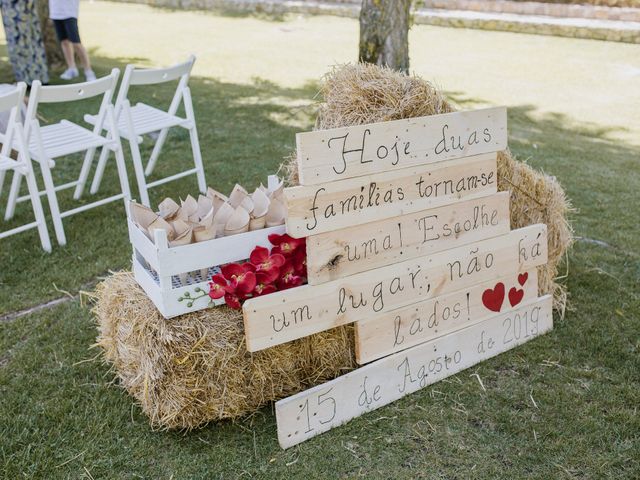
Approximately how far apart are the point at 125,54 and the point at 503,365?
10.3 m

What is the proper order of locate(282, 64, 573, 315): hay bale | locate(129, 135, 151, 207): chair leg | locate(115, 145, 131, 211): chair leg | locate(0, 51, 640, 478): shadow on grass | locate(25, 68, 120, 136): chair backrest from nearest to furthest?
locate(0, 51, 640, 478): shadow on grass → locate(282, 64, 573, 315): hay bale → locate(25, 68, 120, 136): chair backrest → locate(115, 145, 131, 211): chair leg → locate(129, 135, 151, 207): chair leg

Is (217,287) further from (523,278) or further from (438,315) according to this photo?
(523,278)

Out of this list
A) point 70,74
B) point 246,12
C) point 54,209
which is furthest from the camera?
point 246,12

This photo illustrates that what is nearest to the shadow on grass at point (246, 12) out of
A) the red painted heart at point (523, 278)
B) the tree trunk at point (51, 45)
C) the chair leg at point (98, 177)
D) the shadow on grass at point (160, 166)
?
the shadow on grass at point (160, 166)

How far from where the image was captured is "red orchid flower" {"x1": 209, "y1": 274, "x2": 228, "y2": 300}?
283 cm

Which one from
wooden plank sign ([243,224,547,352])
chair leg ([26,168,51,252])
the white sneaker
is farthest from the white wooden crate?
the white sneaker

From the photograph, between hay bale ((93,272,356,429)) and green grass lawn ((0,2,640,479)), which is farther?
hay bale ((93,272,356,429))

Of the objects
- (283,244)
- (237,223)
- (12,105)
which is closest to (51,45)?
(12,105)

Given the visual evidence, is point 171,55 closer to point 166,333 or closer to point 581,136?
point 581,136

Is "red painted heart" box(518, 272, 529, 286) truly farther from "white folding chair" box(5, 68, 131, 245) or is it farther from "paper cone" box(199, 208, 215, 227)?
"white folding chair" box(5, 68, 131, 245)

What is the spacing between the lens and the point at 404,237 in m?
3.06

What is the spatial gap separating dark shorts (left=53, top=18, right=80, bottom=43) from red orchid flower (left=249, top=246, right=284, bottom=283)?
24.1 ft

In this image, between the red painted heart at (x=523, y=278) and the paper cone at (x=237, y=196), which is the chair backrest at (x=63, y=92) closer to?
the paper cone at (x=237, y=196)

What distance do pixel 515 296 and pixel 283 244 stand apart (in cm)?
124
